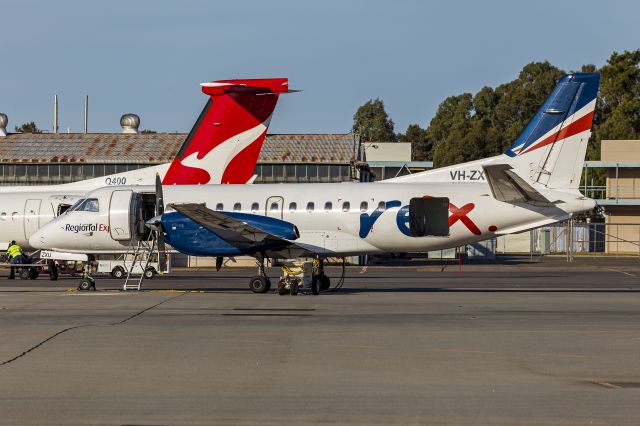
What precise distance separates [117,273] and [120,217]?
8.43 metres

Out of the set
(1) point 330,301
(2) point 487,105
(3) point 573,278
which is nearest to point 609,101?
(2) point 487,105

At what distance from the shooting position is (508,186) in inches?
1069

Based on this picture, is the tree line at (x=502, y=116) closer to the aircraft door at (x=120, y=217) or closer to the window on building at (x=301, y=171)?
the window on building at (x=301, y=171)

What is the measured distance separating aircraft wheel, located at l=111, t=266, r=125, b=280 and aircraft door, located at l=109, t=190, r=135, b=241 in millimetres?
7331

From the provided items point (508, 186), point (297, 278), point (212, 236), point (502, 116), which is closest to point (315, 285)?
point (297, 278)

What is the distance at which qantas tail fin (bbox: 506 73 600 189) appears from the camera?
1120 inches

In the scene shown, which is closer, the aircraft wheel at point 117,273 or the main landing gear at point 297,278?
the main landing gear at point 297,278

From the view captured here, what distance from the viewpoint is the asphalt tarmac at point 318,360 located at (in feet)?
33.8

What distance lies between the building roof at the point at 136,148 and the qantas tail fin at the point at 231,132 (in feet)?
56.3

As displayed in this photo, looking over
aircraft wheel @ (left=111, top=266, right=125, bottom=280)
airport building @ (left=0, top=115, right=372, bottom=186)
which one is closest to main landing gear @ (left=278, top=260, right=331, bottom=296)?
aircraft wheel @ (left=111, top=266, right=125, bottom=280)

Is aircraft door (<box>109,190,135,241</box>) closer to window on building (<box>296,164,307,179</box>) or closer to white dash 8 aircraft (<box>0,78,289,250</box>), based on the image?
white dash 8 aircraft (<box>0,78,289,250</box>)

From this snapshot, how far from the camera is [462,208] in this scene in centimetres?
2764

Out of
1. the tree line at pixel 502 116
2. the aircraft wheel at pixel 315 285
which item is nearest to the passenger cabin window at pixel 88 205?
the aircraft wheel at pixel 315 285

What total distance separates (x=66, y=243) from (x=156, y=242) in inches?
118
